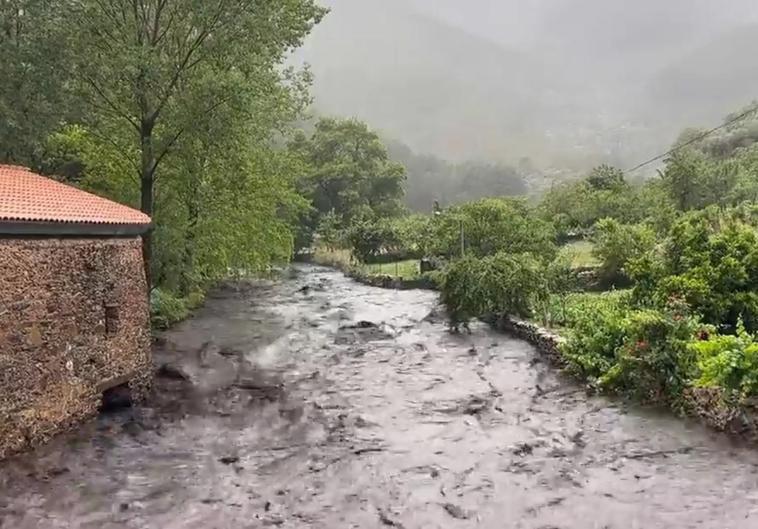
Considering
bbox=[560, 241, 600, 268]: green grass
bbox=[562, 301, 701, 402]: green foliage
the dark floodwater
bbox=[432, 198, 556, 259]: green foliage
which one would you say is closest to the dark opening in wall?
the dark floodwater

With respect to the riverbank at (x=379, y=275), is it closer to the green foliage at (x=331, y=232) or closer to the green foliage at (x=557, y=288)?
the green foliage at (x=331, y=232)

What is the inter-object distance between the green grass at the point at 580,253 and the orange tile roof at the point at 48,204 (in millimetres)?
19027

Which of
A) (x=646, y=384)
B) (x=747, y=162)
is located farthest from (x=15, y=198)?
(x=747, y=162)

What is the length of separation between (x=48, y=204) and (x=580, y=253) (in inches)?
972

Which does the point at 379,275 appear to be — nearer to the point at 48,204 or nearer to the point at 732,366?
the point at 48,204

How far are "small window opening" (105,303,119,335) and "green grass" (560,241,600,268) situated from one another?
19.1 meters

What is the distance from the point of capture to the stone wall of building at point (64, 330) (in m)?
9.70

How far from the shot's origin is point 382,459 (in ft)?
33.8

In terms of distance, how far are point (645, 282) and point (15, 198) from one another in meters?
12.5

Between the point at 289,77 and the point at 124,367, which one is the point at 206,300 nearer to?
the point at 289,77

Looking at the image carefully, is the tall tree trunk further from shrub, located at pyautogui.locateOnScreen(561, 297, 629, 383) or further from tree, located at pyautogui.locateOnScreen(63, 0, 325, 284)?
shrub, located at pyautogui.locateOnScreen(561, 297, 629, 383)

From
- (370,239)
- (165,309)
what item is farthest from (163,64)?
(370,239)

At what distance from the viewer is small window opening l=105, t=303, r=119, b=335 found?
39.8ft

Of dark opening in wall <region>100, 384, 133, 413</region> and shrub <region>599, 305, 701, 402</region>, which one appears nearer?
shrub <region>599, 305, 701, 402</region>
